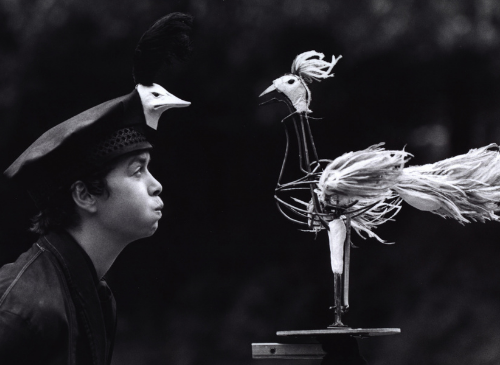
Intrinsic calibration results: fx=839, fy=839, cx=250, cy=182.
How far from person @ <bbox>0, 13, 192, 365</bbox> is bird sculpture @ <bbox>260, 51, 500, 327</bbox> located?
0.33 metres

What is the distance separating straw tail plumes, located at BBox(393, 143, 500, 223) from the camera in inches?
72.5

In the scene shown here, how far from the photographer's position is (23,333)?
150 centimetres

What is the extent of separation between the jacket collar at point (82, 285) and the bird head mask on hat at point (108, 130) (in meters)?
0.10

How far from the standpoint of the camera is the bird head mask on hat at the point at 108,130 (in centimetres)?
161

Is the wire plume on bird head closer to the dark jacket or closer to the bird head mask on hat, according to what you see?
the bird head mask on hat

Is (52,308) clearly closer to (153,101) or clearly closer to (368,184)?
(153,101)

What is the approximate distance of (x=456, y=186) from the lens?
6.07 feet

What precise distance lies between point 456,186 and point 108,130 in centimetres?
77

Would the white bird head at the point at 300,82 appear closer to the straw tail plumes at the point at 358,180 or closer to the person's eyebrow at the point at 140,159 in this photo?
the straw tail plumes at the point at 358,180

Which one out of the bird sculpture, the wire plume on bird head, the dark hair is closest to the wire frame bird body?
the bird sculpture

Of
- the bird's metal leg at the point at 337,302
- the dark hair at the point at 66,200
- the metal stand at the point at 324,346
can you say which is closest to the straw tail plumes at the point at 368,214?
the bird's metal leg at the point at 337,302

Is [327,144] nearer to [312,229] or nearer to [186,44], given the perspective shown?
[312,229]

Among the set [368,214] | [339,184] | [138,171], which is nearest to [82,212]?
[138,171]

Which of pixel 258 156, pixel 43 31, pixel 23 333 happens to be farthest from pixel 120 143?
pixel 43 31
